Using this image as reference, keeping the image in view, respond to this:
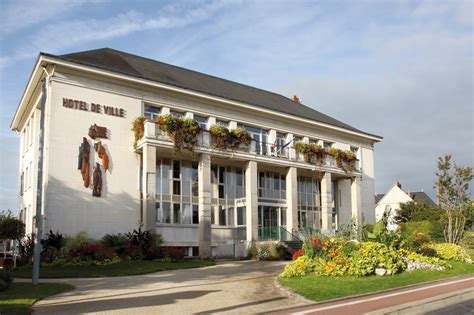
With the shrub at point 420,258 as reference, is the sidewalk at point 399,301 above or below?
below

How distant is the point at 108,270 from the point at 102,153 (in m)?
8.34

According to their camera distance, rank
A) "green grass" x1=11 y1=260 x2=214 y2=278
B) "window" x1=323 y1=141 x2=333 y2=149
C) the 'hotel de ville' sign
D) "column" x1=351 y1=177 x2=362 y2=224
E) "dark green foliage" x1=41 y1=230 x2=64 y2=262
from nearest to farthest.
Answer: "green grass" x1=11 y1=260 x2=214 y2=278 < "dark green foliage" x1=41 y1=230 x2=64 y2=262 < the 'hotel de ville' sign < "column" x1=351 y1=177 x2=362 y2=224 < "window" x1=323 y1=141 x2=333 y2=149

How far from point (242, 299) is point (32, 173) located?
1957 centimetres

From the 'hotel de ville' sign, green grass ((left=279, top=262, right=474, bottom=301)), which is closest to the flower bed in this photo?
green grass ((left=279, top=262, right=474, bottom=301))

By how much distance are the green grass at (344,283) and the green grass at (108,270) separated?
5966mm

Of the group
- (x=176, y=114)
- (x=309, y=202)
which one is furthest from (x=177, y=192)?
(x=309, y=202)

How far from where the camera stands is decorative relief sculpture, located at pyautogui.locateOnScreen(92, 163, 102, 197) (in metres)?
24.6

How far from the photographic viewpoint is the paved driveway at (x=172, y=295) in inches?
414

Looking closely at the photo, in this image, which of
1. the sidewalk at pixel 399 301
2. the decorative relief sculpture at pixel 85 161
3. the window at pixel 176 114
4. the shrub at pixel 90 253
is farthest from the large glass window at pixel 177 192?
the sidewalk at pixel 399 301

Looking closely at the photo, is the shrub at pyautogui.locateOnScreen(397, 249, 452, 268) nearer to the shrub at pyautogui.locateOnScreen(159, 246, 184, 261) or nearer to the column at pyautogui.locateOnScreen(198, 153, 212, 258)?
the shrub at pyautogui.locateOnScreen(159, 246, 184, 261)

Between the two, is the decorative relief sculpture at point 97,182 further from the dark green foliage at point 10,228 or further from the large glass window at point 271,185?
the large glass window at point 271,185

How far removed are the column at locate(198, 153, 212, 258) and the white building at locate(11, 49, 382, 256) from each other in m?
0.06

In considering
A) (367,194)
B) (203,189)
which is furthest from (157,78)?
(367,194)

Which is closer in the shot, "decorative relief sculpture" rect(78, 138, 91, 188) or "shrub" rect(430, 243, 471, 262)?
"shrub" rect(430, 243, 471, 262)
